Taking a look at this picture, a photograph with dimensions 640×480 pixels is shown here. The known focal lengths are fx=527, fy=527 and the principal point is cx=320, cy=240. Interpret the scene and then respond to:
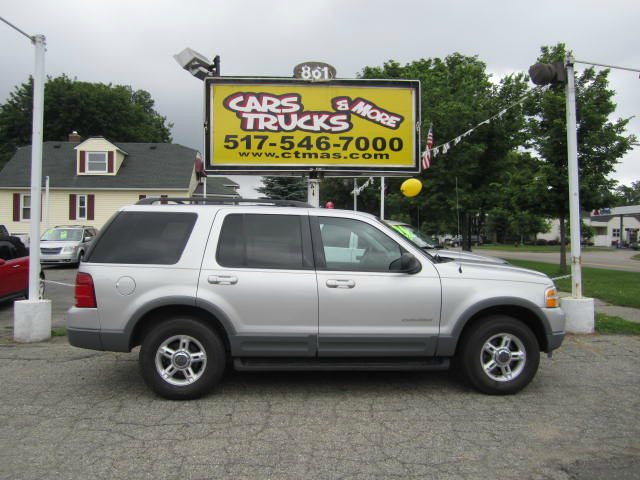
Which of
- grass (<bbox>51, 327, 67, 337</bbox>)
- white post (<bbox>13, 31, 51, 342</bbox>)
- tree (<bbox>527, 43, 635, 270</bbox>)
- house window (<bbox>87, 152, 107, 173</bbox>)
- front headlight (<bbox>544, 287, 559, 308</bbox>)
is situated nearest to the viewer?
front headlight (<bbox>544, 287, 559, 308</bbox>)

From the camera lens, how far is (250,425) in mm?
4336

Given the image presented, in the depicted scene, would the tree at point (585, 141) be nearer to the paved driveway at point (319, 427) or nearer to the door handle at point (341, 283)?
the paved driveway at point (319, 427)

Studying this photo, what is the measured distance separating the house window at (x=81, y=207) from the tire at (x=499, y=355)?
2997cm

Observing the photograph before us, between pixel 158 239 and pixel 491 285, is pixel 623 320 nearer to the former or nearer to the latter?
pixel 491 285

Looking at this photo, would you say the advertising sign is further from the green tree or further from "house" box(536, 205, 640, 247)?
"house" box(536, 205, 640, 247)

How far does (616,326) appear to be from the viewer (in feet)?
27.1

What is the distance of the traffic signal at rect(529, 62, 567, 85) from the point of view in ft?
26.8

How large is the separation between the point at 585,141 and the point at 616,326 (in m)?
8.81

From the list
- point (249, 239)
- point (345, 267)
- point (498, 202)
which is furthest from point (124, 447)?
point (498, 202)

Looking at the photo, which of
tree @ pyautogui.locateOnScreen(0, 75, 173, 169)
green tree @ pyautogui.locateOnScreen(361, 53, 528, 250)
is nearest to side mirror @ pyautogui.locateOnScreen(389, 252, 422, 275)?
green tree @ pyautogui.locateOnScreen(361, 53, 528, 250)

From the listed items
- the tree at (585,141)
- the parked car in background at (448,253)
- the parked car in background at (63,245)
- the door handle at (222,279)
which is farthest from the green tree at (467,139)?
the door handle at (222,279)

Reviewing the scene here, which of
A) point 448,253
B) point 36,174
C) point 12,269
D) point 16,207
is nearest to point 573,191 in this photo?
point 448,253

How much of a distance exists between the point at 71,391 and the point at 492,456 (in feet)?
13.0

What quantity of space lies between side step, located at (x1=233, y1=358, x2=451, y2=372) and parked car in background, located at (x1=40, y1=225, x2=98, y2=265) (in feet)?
49.7
